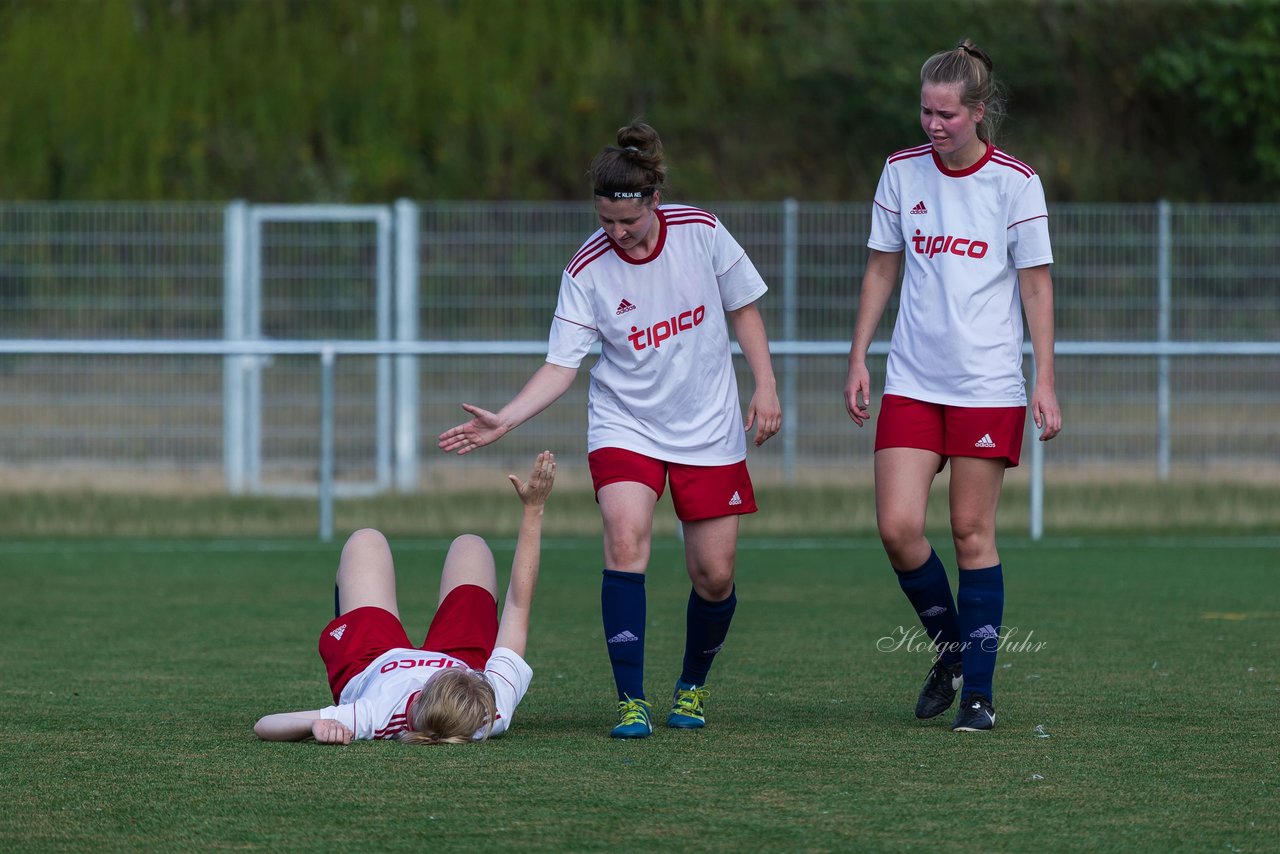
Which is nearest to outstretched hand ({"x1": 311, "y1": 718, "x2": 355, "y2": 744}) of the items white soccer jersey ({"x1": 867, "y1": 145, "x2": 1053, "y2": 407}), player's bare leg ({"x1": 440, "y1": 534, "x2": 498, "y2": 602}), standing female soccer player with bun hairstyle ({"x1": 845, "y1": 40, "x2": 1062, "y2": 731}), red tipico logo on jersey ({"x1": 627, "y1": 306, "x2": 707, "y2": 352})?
player's bare leg ({"x1": 440, "y1": 534, "x2": 498, "y2": 602})

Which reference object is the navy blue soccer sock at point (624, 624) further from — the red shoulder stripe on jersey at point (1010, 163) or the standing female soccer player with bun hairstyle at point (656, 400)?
the red shoulder stripe on jersey at point (1010, 163)

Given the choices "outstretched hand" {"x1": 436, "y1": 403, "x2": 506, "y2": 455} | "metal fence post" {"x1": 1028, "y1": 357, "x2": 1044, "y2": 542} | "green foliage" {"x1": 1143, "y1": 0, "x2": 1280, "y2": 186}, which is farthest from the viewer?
"green foliage" {"x1": 1143, "y1": 0, "x2": 1280, "y2": 186}

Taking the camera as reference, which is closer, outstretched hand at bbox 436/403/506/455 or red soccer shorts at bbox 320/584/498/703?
red soccer shorts at bbox 320/584/498/703

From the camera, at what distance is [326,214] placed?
42.5ft

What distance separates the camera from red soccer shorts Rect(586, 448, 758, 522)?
4816mm

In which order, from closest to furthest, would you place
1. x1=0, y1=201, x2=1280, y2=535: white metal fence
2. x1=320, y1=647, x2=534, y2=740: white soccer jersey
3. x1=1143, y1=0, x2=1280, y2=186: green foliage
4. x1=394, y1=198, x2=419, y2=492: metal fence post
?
x1=320, y1=647, x2=534, y2=740: white soccer jersey → x1=0, y1=201, x2=1280, y2=535: white metal fence → x1=394, y1=198, x2=419, y2=492: metal fence post → x1=1143, y1=0, x2=1280, y2=186: green foliage

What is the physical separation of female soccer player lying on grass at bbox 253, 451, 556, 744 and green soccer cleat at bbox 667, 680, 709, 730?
1.58ft

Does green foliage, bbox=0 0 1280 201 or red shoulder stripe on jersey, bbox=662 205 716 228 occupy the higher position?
green foliage, bbox=0 0 1280 201

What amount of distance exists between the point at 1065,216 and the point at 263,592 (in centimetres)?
701

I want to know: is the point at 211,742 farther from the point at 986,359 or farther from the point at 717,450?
the point at 986,359

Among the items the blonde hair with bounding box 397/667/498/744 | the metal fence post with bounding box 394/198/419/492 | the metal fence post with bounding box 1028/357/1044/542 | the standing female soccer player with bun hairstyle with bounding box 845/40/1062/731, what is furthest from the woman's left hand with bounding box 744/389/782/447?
the metal fence post with bounding box 394/198/419/492

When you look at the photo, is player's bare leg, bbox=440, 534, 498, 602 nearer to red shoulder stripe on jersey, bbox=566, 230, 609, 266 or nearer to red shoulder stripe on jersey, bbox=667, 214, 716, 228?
red shoulder stripe on jersey, bbox=566, 230, 609, 266

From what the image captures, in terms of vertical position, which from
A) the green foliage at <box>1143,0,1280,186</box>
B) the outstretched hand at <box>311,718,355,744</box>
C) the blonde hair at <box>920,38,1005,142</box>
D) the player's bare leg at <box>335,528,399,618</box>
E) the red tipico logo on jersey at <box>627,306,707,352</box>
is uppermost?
the green foliage at <box>1143,0,1280,186</box>

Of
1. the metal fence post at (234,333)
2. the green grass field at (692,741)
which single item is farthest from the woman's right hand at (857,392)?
the metal fence post at (234,333)
